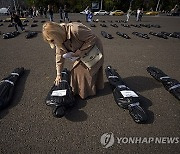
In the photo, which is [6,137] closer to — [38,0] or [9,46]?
[9,46]

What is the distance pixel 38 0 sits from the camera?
40.5 m

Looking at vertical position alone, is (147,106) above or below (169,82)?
below

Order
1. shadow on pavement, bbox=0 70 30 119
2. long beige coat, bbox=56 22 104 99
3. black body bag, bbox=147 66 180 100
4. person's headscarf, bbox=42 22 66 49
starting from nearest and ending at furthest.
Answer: person's headscarf, bbox=42 22 66 49 → long beige coat, bbox=56 22 104 99 → shadow on pavement, bbox=0 70 30 119 → black body bag, bbox=147 66 180 100

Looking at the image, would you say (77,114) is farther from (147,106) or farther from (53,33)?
(53,33)

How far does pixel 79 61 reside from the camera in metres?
3.42

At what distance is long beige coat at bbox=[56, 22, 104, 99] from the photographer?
2.96 meters

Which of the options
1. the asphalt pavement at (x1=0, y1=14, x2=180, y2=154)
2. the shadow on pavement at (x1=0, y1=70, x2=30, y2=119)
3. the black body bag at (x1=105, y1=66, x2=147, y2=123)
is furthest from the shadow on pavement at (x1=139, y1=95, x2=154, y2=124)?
the shadow on pavement at (x1=0, y1=70, x2=30, y2=119)

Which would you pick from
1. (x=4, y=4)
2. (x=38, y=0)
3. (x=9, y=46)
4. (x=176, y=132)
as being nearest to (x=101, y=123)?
(x=176, y=132)

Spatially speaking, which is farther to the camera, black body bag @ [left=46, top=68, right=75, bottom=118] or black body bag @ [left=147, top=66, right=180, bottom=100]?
black body bag @ [left=147, top=66, right=180, bottom=100]

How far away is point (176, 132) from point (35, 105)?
9.79 feet

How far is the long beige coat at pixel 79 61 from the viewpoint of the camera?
2961 millimetres

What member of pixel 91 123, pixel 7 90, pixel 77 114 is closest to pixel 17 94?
pixel 7 90

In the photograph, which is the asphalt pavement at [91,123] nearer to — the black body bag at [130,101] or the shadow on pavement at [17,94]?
the shadow on pavement at [17,94]

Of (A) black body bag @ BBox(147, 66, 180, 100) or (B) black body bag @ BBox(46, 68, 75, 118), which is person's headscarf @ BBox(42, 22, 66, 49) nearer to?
(B) black body bag @ BBox(46, 68, 75, 118)
